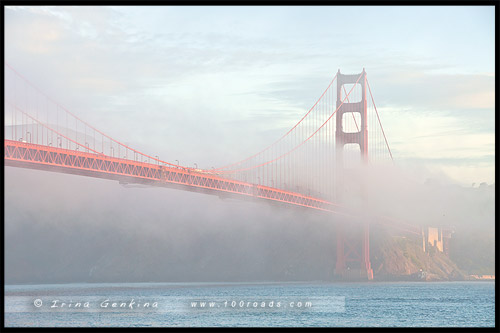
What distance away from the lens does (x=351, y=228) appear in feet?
281

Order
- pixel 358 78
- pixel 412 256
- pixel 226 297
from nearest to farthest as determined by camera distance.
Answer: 1. pixel 226 297
2. pixel 358 78
3. pixel 412 256

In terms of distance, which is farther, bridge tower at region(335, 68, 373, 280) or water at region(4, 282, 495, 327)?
bridge tower at region(335, 68, 373, 280)

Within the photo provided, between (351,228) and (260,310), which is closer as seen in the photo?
(260,310)

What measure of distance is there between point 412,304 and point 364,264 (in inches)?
1093

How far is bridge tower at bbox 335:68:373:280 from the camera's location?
82.2 m

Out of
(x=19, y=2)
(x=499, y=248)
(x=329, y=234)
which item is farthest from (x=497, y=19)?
(x=329, y=234)

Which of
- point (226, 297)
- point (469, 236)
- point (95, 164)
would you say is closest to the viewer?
point (95, 164)

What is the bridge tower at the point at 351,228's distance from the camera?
82.2 metres

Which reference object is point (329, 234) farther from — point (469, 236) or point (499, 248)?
point (499, 248)

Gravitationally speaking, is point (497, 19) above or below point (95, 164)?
above

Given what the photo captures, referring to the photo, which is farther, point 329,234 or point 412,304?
point 329,234

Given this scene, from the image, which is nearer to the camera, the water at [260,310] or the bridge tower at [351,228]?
the water at [260,310]

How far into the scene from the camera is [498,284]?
3128 centimetres
